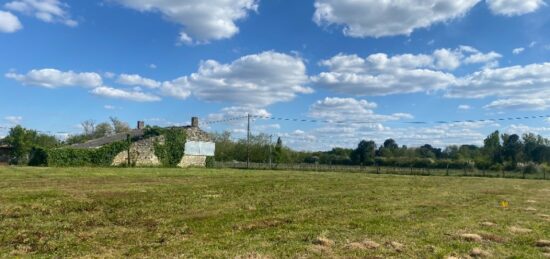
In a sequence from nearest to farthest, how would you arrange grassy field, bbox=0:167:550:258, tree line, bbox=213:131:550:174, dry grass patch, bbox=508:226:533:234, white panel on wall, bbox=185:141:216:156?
grassy field, bbox=0:167:550:258
dry grass patch, bbox=508:226:533:234
white panel on wall, bbox=185:141:216:156
tree line, bbox=213:131:550:174

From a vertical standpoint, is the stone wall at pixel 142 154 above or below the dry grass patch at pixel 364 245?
above

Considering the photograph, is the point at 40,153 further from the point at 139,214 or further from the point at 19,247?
the point at 19,247

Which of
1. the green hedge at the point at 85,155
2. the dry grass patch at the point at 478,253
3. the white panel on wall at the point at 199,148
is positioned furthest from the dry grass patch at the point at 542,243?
the white panel on wall at the point at 199,148

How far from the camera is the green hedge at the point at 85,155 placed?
41.8 meters

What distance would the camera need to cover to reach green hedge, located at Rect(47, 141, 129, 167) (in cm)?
4181

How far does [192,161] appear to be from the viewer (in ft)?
176

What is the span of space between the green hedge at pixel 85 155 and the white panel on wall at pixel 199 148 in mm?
8178

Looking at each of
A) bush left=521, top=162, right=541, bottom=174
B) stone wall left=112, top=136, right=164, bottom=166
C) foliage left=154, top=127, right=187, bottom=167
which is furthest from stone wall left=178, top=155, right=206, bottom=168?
bush left=521, top=162, right=541, bottom=174

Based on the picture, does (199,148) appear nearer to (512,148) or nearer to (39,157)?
(39,157)

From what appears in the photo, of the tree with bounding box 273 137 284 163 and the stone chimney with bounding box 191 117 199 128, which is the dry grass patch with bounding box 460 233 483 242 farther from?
the tree with bounding box 273 137 284 163

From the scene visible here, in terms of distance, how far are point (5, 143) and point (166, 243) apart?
3243 inches

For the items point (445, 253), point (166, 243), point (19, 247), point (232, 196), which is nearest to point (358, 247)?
point (445, 253)

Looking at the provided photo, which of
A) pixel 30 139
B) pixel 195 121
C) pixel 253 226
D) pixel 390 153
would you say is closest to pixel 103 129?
pixel 30 139

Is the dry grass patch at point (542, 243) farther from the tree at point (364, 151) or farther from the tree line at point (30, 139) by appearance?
the tree at point (364, 151)
